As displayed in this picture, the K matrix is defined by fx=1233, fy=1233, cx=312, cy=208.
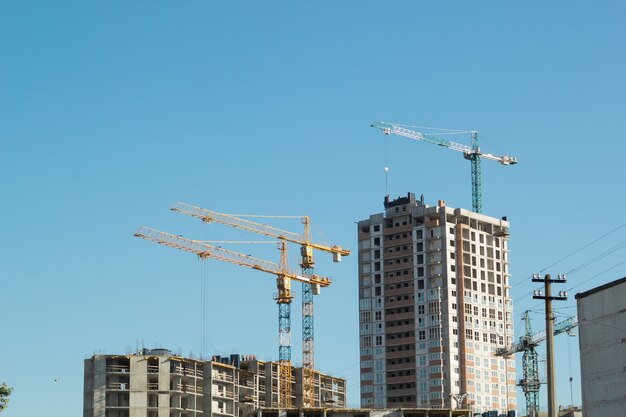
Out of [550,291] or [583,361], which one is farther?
[583,361]

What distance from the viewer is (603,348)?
12612 cm

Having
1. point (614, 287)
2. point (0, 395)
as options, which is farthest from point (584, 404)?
point (0, 395)

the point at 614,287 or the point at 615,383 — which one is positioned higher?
the point at 614,287

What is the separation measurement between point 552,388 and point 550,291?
9666 millimetres

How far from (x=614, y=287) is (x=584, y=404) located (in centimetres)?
1299

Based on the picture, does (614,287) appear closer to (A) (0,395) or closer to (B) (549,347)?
(B) (549,347)

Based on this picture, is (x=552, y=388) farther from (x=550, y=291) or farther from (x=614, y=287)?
(x=614, y=287)

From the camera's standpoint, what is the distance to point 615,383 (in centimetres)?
12400

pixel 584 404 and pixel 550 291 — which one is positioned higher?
pixel 550 291

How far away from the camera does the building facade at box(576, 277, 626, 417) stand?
123 meters

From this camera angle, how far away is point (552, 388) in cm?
10462

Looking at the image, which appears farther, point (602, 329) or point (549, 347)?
point (602, 329)

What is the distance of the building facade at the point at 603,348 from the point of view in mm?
123250

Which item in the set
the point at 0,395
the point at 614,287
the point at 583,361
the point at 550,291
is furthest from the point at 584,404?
the point at 0,395
